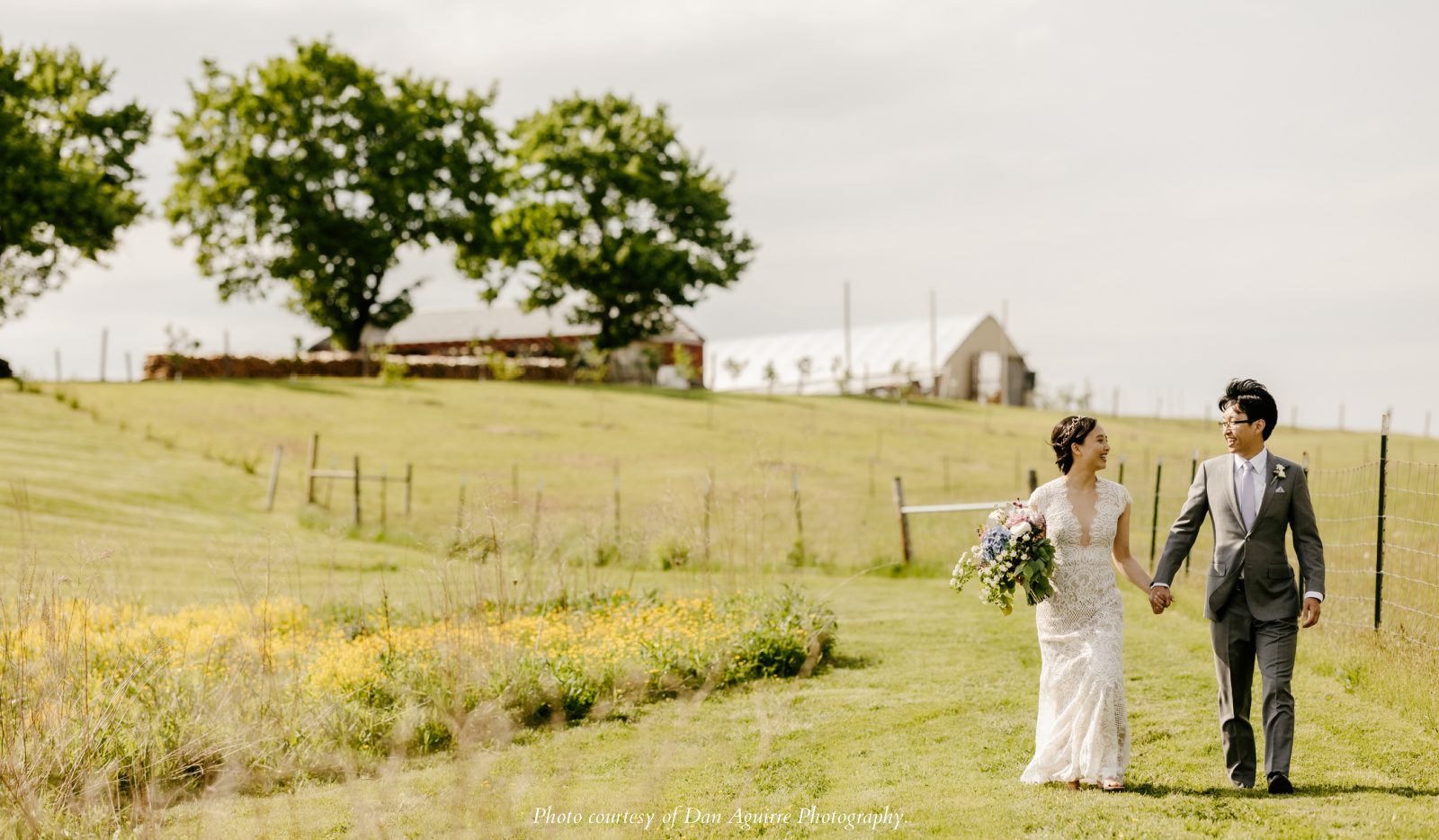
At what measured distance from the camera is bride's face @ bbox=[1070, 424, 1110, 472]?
5531 mm

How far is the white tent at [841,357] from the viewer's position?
55781 mm

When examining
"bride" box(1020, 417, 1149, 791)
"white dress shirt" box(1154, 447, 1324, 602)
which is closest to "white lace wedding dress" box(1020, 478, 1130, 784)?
"bride" box(1020, 417, 1149, 791)

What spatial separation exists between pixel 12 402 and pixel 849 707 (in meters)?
31.9

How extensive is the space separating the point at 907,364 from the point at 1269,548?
5200cm

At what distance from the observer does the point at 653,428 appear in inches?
1393

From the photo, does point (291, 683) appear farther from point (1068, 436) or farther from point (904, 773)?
point (1068, 436)

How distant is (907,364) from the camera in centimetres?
5688

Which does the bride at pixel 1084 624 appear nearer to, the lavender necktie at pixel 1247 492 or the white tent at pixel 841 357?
the lavender necktie at pixel 1247 492

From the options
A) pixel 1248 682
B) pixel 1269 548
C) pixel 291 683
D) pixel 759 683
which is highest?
pixel 1269 548

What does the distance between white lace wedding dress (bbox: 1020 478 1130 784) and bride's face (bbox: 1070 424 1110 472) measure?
151 millimetres

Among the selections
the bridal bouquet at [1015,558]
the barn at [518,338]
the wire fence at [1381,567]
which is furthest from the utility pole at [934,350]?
the bridal bouquet at [1015,558]

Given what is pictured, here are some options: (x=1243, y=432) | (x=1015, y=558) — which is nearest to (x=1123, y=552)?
(x=1015, y=558)

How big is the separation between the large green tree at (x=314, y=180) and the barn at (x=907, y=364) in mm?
18478

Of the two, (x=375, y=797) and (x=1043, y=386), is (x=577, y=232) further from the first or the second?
(x=375, y=797)
